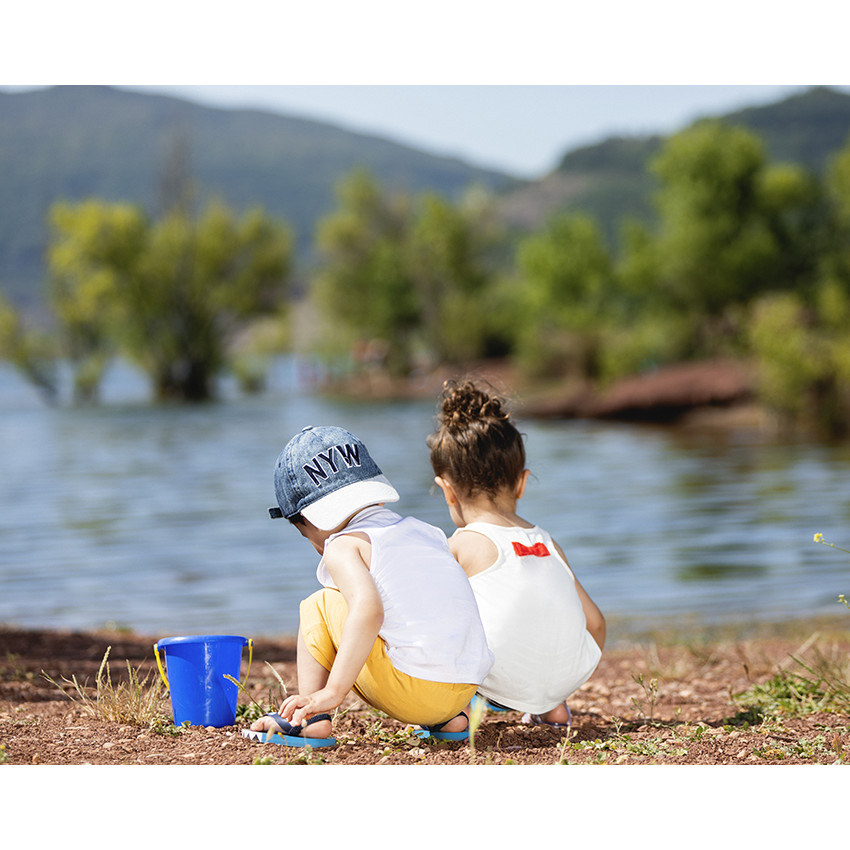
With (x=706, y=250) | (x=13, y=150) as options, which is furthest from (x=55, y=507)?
(x=13, y=150)

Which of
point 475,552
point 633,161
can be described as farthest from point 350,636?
point 633,161

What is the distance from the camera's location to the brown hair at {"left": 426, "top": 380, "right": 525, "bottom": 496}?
3.56 meters

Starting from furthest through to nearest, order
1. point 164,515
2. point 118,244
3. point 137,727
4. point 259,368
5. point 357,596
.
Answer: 1. point 259,368
2. point 118,244
3. point 164,515
4. point 137,727
5. point 357,596

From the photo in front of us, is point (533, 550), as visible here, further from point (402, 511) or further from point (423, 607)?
point (402, 511)

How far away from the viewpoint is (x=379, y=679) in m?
3.23

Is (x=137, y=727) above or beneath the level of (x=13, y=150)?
beneath

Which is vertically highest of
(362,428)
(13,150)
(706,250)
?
(13,150)

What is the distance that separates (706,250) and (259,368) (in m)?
23.8

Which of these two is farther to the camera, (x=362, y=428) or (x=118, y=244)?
(x=118, y=244)

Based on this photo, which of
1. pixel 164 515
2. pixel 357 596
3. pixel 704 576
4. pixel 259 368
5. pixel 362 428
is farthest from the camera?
pixel 259 368

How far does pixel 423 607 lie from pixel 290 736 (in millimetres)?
518

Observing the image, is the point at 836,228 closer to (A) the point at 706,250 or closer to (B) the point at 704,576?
(A) the point at 706,250

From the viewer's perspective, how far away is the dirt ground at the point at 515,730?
313 centimetres
